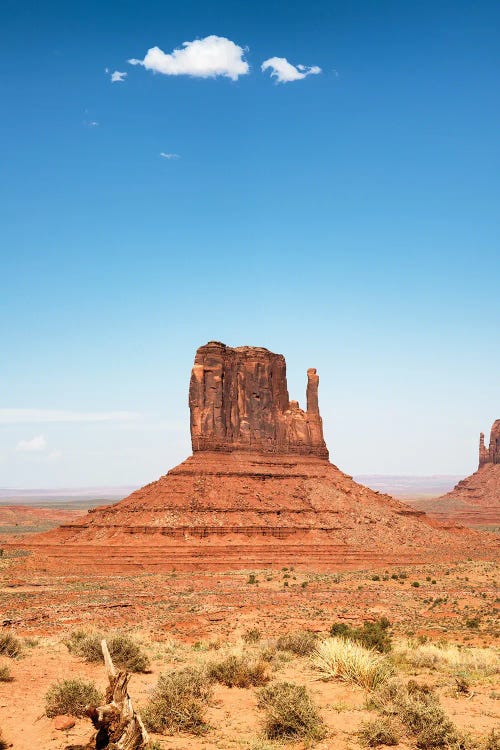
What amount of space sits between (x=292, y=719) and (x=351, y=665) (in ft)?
13.5

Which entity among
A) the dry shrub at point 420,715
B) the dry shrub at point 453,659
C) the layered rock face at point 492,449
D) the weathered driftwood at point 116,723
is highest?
the layered rock face at point 492,449

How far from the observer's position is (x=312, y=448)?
90.2 meters

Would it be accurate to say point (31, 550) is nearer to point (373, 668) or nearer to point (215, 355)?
point (215, 355)

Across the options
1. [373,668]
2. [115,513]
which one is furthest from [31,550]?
[373,668]

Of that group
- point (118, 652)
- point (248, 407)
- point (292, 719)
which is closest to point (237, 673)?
point (118, 652)

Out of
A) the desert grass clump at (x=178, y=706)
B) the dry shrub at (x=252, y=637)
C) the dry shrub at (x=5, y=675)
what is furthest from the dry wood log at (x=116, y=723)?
the dry shrub at (x=252, y=637)

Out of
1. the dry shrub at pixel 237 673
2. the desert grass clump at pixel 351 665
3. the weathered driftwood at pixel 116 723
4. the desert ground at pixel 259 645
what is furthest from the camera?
the dry shrub at pixel 237 673

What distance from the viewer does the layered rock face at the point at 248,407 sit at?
84938mm

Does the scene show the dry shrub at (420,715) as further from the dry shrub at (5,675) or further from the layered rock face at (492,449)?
the layered rock face at (492,449)

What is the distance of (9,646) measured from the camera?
21672 millimetres

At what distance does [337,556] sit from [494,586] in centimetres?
2075

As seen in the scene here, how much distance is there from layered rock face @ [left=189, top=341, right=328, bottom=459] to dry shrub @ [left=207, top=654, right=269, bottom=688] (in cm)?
6536

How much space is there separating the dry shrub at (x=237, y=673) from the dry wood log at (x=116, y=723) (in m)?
5.38

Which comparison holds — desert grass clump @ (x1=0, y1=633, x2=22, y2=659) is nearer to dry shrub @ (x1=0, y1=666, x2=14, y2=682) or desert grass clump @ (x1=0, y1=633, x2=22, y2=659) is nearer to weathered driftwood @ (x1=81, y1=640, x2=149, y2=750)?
dry shrub @ (x1=0, y1=666, x2=14, y2=682)
